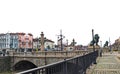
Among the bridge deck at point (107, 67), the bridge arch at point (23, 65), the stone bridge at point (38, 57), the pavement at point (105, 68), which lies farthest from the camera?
the bridge arch at point (23, 65)

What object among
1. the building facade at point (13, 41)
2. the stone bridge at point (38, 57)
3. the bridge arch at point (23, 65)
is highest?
the building facade at point (13, 41)

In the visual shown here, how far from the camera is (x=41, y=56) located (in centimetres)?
5859

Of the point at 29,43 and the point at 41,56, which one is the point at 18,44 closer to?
the point at 29,43

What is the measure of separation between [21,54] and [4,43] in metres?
81.1

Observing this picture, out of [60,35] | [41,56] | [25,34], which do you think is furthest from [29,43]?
[41,56]

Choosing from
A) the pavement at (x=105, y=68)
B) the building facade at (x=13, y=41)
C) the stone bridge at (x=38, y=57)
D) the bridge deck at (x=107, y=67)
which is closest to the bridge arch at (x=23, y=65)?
the stone bridge at (x=38, y=57)

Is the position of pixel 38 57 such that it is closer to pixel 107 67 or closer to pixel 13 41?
pixel 107 67

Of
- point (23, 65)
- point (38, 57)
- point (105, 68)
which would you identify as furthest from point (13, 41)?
point (105, 68)

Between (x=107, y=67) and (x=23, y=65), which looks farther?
(x=23, y=65)

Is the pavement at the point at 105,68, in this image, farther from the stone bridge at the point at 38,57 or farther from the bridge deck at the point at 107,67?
the stone bridge at the point at 38,57

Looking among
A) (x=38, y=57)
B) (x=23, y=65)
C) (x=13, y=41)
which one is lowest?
(x=23, y=65)

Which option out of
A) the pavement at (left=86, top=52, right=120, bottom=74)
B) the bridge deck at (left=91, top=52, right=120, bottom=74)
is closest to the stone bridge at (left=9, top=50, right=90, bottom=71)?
the bridge deck at (left=91, top=52, right=120, bottom=74)

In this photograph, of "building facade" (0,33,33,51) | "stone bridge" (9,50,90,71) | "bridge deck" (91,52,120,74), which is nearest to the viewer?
"bridge deck" (91,52,120,74)

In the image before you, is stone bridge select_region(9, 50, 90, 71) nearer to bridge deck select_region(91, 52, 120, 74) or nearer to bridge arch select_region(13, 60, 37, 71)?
bridge arch select_region(13, 60, 37, 71)
